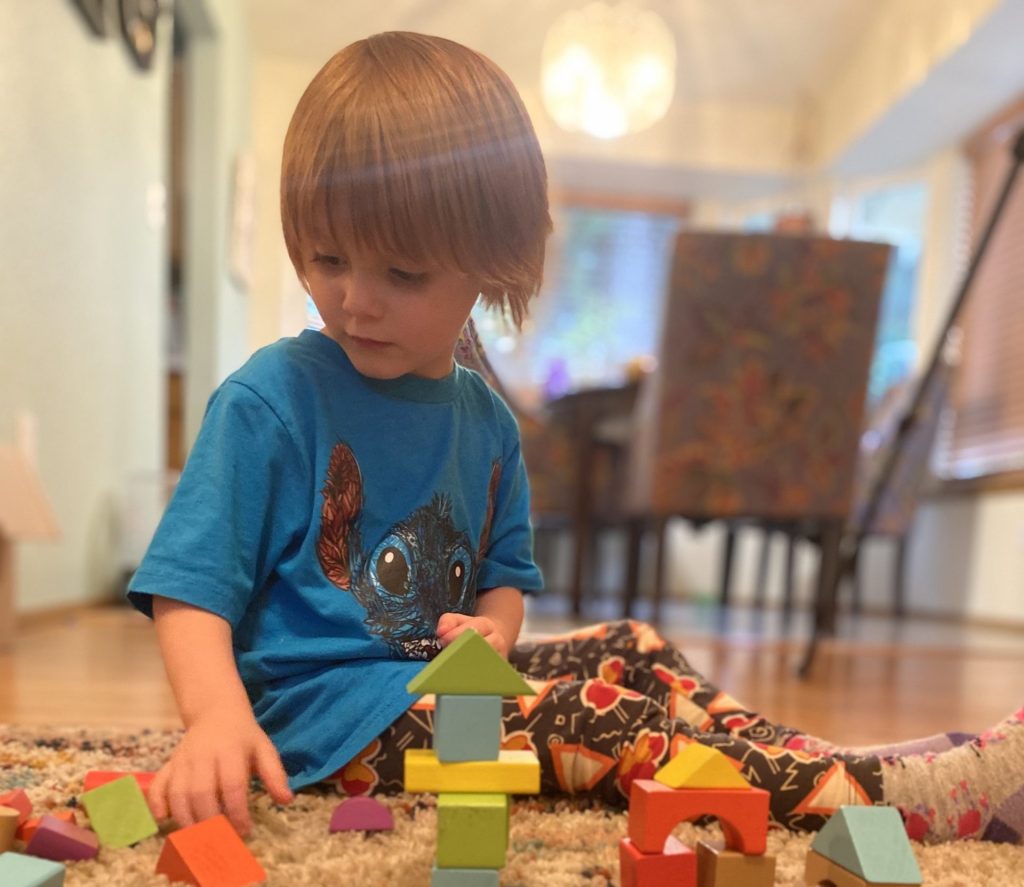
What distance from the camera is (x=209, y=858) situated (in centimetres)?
49

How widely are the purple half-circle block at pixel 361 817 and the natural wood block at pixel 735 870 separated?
20 centimetres

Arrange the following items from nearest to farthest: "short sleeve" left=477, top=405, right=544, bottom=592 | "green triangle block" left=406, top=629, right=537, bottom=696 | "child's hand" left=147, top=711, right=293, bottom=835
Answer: "green triangle block" left=406, top=629, right=537, bottom=696
"child's hand" left=147, top=711, right=293, bottom=835
"short sleeve" left=477, top=405, right=544, bottom=592

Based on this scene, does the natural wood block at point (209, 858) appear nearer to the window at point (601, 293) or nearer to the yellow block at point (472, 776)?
the yellow block at point (472, 776)

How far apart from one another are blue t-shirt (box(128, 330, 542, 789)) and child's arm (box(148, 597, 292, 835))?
0.03 meters

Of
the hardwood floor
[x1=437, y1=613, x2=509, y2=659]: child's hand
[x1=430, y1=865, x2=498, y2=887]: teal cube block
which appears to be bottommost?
the hardwood floor

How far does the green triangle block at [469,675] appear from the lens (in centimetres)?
43

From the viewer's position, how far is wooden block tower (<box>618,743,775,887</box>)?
48 centimetres

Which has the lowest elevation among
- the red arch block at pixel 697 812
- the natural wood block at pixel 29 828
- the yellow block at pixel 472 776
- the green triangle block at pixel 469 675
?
the natural wood block at pixel 29 828

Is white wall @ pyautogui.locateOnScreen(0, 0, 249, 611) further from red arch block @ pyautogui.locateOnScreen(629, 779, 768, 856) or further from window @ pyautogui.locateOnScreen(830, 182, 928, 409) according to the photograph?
window @ pyautogui.locateOnScreen(830, 182, 928, 409)

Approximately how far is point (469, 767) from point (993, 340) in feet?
12.6

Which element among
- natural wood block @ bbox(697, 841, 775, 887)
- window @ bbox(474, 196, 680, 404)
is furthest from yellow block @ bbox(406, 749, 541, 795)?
window @ bbox(474, 196, 680, 404)

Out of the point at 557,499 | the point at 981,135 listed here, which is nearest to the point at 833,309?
the point at 557,499

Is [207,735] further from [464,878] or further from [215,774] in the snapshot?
[464,878]

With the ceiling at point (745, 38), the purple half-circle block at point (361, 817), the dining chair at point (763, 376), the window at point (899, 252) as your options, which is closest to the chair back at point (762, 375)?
the dining chair at point (763, 376)
